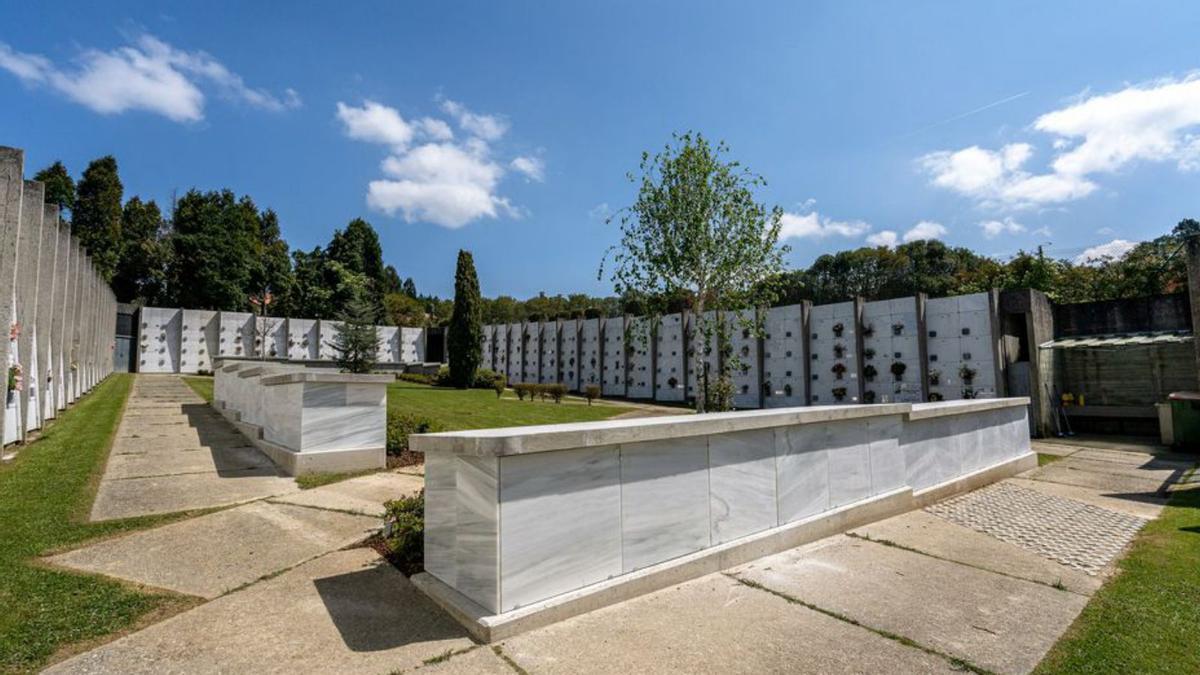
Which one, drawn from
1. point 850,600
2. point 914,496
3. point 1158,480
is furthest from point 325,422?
point 1158,480

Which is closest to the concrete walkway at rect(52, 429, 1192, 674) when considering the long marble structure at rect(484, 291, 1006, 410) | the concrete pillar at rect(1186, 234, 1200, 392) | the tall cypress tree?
the long marble structure at rect(484, 291, 1006, 410)

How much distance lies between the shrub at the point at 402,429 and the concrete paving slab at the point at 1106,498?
10372 mm

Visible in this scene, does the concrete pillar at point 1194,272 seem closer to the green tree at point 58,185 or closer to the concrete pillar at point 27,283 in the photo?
the concrete pillar at point 27,283

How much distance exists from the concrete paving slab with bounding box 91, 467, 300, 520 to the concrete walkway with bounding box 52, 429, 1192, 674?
8.26 ft

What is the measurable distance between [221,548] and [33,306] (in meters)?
9.88

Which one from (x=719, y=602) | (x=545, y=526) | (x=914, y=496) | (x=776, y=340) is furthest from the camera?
(x=776, y=340)

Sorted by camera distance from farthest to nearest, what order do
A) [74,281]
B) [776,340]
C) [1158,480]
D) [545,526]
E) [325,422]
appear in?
[776,340], [74,281], [1158,480], [325,422], [545,526]

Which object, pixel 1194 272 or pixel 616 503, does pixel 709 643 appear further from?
pixel 1194 272

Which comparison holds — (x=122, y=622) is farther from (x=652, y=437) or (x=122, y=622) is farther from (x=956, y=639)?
(x=956, y=639)

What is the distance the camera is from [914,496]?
6.62m

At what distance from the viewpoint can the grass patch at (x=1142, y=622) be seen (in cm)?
294

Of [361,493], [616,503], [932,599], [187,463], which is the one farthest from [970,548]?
[187,463]

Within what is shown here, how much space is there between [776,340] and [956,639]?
93.5ft

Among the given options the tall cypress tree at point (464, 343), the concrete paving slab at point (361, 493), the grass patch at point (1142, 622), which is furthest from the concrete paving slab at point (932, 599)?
the tall cypress tree at point (464, 343)
